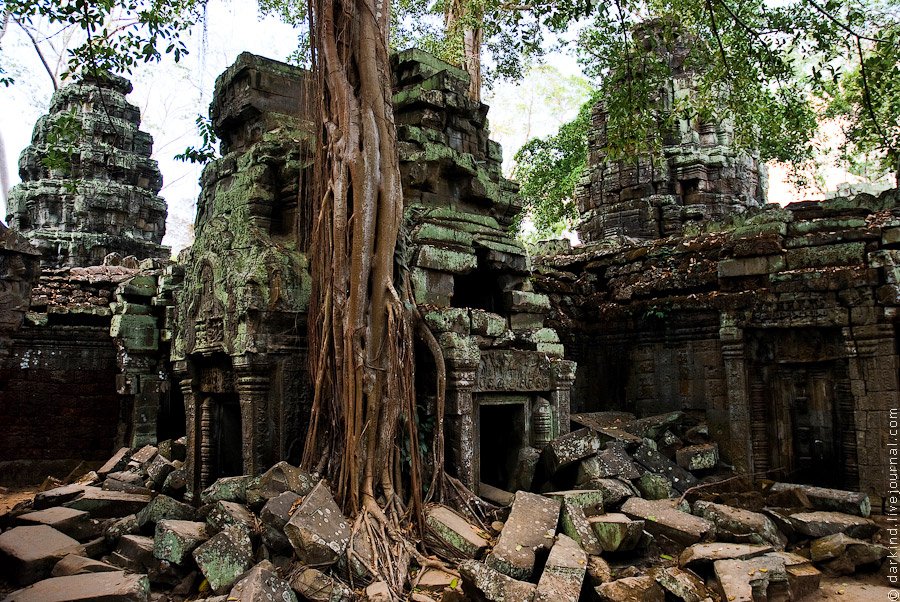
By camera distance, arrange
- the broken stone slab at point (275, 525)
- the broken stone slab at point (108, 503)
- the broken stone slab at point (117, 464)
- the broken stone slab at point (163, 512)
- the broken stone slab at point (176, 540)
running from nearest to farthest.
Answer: the broken stone slab at point (275, 525), the broken stone slab at point (176, 540), the broken stone slab at point (163, 512), the broken stone slab at point (108, 503), the broken stone slab at point (117, 464)

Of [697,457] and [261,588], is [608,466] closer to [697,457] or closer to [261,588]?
[697,457]

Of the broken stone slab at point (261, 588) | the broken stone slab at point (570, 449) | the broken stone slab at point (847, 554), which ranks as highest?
the broken stone slab at point (570, 449)

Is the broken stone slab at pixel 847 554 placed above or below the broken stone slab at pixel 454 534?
below

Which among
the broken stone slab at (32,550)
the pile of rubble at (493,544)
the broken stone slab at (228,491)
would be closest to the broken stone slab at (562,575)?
the pile of rubble at (493,544)

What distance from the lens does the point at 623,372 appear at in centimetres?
938

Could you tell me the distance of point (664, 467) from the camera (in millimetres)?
7035

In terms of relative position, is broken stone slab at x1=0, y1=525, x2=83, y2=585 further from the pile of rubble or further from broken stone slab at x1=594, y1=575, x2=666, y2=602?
broken stone slab at x1=594, y1=575, x2=666, y2=602

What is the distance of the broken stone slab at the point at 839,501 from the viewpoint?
6266 millimetres

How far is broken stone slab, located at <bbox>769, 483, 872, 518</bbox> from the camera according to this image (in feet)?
20.6

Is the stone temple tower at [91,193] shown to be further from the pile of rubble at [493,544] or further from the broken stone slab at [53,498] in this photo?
the pile of rubble at [493,544]

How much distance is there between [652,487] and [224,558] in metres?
3.99

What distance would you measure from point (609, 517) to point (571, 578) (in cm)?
107

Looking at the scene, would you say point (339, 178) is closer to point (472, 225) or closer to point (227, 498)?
Answer: point (472, 225)

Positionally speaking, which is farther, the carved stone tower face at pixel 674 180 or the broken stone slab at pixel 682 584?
the carved stone tower face at pixel 674 180
